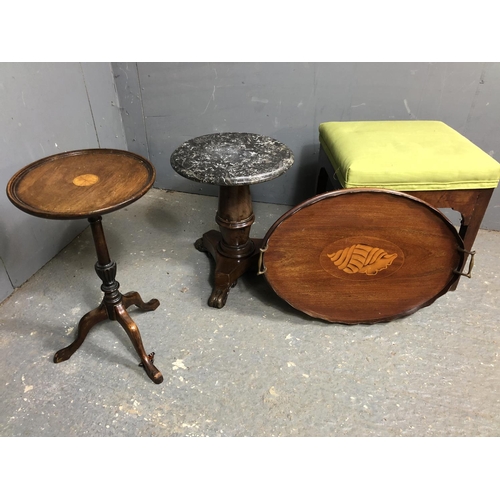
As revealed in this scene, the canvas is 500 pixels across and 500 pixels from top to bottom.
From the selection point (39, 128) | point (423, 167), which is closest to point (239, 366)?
point (423, 167)

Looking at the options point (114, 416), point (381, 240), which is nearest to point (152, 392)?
point (114, 416)

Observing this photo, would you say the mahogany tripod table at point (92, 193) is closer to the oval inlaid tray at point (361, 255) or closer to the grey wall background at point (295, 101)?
the oval inlaid tray at point (361, 255)

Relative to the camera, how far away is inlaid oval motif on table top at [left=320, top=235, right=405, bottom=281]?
4.98 feet

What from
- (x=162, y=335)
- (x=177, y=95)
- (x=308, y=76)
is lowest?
(x=162, y=335)

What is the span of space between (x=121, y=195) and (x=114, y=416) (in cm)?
76

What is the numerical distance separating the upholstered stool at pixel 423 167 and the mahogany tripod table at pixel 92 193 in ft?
2.58

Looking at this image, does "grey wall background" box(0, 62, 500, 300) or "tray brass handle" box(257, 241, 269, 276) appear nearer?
"tray brass handle" box(257, 241, 269, 276)

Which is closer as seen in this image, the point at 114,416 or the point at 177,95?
the point at 114,416

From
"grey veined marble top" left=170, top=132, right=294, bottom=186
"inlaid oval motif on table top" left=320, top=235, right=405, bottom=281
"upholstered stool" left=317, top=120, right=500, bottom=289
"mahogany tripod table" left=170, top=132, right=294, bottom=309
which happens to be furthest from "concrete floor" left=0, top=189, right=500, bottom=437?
"grey veined marble top" left=170, top=132, right=294, bottom=186

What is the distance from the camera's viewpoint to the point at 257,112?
2316mm

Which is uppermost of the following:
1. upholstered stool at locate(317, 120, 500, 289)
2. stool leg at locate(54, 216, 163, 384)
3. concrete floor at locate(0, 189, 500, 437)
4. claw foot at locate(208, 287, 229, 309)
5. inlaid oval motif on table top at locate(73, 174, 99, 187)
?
inlaid oval motif on table top at locate(73, 174, 99, 187)

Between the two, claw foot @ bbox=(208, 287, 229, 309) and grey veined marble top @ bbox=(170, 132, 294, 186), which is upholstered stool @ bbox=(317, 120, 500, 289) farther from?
claw foot @ bbox=(208, 287, 229, 309)
